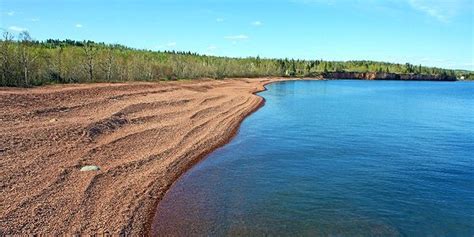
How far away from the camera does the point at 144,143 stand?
885 inches

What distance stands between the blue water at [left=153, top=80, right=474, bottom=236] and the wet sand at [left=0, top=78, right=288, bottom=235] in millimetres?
1122

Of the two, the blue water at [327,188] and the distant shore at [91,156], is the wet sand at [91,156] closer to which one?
the distant shore at [91,156]

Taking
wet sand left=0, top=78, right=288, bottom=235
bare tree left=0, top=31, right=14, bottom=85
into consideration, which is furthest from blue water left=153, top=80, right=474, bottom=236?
bare tree left=0, top=31, right=14, bottom=85

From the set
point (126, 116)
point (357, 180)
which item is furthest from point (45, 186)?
point (126, 116)

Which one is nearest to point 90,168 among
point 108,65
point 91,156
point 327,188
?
point 91,156

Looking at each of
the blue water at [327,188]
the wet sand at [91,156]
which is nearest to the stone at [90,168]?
the wet sand at [91,156]

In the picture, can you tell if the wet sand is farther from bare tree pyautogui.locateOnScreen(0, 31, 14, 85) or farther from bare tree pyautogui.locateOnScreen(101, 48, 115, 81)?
bare tree pyautogui.locateOnScreen(101, 48, 115, 81)

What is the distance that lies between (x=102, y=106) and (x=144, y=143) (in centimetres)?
1100

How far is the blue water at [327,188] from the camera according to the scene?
1336cm

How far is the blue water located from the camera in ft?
43.8

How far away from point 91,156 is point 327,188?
34.3ft

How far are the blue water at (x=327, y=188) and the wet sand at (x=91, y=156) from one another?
1.12 m

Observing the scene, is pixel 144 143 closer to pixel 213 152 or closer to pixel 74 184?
pixel 213 152

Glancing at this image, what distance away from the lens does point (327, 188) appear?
684 inches
